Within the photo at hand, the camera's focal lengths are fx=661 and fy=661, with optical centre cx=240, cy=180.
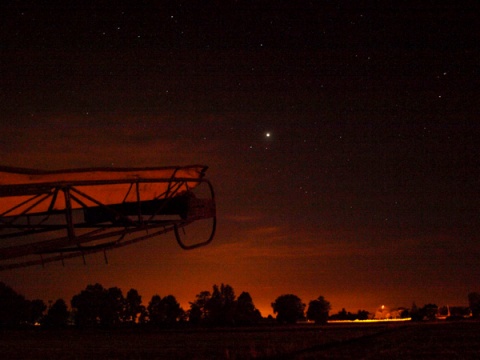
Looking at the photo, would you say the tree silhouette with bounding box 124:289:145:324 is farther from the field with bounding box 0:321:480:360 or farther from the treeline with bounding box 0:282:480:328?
the field with bounding box 0:321:480:360

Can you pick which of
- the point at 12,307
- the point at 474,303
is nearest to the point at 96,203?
the point at 474,303

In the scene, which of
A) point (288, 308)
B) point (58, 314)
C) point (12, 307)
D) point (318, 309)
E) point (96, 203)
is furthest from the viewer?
point (318, 309)

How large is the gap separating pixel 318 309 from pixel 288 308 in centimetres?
1939

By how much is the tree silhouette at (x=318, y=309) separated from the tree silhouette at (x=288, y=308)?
15.1 ft

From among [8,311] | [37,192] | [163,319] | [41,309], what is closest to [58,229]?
[37,192]

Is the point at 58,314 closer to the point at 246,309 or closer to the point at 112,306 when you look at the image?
the point at 112,306

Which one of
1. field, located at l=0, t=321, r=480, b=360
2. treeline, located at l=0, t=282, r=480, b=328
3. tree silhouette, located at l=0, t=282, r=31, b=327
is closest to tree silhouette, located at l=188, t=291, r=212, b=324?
treeline, located at l=0, t=282, r=480, b=328

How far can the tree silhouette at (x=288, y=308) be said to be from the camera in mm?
156875

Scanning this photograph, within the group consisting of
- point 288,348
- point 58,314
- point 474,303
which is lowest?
point 288,348

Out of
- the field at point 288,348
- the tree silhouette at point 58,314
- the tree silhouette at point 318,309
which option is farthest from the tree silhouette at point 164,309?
the field at point 288,348

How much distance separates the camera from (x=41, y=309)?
147500 mm

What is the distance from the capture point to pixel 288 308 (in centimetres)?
16238

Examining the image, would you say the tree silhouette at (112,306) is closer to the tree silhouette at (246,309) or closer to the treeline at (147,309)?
the treeline at (147,309)

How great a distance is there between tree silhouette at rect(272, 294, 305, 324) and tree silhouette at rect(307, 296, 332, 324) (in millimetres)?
4616
